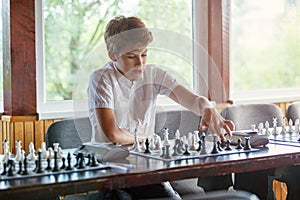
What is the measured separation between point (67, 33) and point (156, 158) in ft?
5.58

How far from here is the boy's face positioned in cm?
227

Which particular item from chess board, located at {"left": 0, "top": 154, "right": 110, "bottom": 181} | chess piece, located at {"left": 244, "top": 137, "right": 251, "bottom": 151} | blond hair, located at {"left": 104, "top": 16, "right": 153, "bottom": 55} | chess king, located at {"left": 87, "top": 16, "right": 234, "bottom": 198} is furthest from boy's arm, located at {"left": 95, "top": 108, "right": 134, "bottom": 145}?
chess piece, located at {"left": 244, "top": 137, "right": 251, "bottom": 151}

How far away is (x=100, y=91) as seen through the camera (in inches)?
90.5

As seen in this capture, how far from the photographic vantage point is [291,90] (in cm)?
443

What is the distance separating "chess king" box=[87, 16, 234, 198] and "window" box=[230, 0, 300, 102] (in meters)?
1.74

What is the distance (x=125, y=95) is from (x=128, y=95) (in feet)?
0.07

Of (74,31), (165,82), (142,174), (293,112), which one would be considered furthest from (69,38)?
(142,174)

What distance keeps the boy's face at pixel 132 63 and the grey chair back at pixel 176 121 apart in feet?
Answer: 1.26

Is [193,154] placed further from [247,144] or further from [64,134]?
[64,134]

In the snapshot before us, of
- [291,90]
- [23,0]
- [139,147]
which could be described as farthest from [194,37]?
[139,147]

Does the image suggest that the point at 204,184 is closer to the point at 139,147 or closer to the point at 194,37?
the point at 139,147

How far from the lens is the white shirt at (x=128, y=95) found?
2305mm

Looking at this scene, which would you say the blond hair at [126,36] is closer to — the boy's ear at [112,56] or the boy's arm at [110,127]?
the boy's ear at [112,56]

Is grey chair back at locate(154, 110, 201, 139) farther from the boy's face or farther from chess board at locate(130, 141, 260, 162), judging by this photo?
chess board at locate(130, 141, 260, 162)
